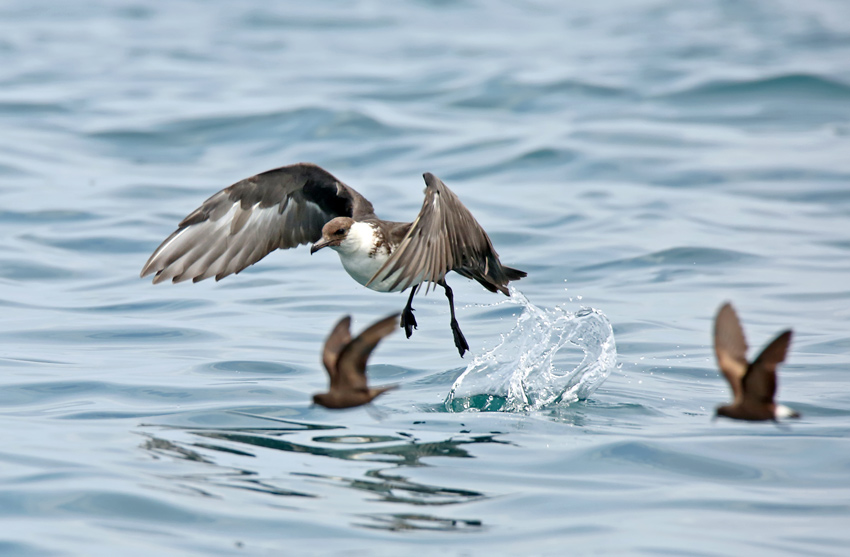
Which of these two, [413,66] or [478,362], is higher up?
[413,66]

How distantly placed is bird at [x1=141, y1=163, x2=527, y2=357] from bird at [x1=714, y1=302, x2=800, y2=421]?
7.58ft

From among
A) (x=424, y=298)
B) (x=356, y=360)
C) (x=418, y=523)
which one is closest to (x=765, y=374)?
(x=356, y=360)

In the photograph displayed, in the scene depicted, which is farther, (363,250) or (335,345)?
(363,250)

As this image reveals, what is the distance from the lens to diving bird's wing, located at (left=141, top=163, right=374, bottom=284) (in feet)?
23.5

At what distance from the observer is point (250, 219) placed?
7.39m

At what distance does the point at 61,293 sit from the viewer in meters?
9.58

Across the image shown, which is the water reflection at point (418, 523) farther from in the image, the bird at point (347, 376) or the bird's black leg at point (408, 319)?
the bird's black leg at point (408, 319)

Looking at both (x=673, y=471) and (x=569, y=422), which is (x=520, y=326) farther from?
(x=673, y=471)

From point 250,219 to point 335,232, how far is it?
1169 millimetres

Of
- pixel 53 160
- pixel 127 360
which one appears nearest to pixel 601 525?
pixel 127 360

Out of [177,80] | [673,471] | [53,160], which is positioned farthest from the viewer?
[177,80]

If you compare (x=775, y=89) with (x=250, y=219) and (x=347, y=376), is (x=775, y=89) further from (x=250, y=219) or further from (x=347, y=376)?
(x=347, y=376)

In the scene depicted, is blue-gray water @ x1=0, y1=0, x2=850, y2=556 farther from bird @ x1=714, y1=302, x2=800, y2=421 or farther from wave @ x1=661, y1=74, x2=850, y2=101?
bird @ x1=714, y1=302, x2=800, y2=421

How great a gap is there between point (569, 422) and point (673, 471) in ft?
2.98
